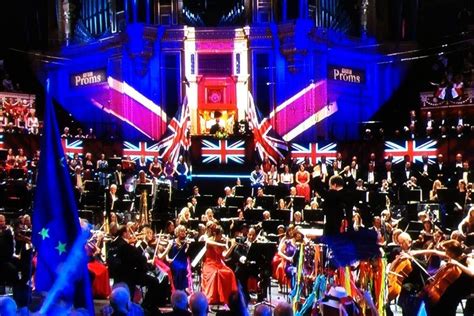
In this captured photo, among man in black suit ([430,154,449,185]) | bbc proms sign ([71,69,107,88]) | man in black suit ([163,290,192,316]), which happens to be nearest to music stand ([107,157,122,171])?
bbc proms sign ([71,69,107,88])

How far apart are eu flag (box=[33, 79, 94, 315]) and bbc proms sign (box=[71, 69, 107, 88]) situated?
840 inches

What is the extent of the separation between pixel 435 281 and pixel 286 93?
693 inches

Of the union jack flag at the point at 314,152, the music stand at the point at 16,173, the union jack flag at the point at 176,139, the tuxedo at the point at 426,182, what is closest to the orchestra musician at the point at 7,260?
the music stand at the point at 16,173

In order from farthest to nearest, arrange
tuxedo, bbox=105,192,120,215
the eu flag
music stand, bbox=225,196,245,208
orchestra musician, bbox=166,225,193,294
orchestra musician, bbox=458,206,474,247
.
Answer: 1. music stand, bbox=225,196,245,208
2. tuxedo, bbox=105,192,120,215
3. orchestra musician, bbox=166,225,193,294
4. orchestra musician, bbox=458,206,474,247
5. the eu flag

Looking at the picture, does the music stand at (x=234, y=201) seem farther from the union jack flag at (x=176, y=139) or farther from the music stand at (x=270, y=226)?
Answer: the union jack flag at (x=176, y=139)

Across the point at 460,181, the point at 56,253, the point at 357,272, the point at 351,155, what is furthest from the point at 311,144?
the point at 56,253

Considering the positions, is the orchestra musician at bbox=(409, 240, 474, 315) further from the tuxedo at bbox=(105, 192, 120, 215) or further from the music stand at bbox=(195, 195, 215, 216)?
the music stand at bbox=(195, 195, 215, 216)

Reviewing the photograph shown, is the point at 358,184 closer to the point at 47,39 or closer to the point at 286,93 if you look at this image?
the point at 286,93

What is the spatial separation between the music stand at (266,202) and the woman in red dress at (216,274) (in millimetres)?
5517

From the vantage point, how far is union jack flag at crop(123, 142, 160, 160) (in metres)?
25.1

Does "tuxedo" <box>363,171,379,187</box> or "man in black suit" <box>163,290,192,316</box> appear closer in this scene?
"man in black suit" <box>163,290,192,316</box>

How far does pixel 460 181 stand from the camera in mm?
17859

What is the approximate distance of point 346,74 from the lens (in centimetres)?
2738

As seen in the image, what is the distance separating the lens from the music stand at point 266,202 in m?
18.4
